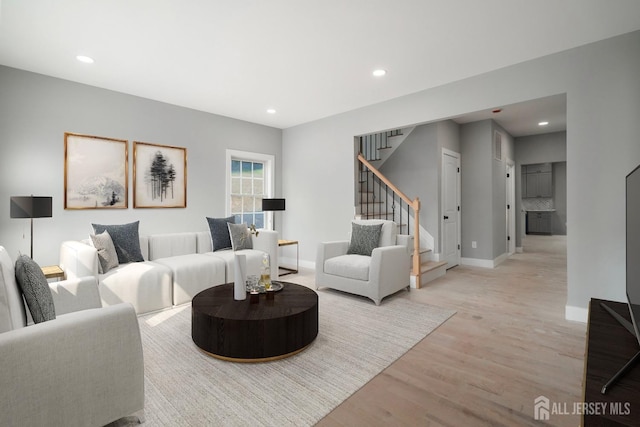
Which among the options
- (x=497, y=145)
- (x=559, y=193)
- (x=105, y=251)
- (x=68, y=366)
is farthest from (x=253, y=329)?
(x=559, y=193)

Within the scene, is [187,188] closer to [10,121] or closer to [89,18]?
[10,121]

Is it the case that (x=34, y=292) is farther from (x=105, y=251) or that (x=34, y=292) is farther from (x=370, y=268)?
(x=370, y=268)

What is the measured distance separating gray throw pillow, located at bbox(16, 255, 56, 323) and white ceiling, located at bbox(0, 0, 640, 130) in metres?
1.96

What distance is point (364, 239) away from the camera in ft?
13.2

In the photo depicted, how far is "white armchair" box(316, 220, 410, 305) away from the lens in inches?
136

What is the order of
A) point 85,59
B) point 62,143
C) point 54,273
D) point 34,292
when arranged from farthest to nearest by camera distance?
point 62,143 < point 85,59 < point 54,273 < point 34,292

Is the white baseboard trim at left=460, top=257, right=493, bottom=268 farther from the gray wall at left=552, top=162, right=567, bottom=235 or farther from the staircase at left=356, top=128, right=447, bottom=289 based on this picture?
the gray wall at left=552, top=162, right=567, bottom=235

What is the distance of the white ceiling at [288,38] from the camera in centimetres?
233

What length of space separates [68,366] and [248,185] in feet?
14.4

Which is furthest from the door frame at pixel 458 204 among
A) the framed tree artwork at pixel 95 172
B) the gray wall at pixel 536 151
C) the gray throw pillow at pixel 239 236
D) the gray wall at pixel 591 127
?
the framed tree artwork at pixel 95 172

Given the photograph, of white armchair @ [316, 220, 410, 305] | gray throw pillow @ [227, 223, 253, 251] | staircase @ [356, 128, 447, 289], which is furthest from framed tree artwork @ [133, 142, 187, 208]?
staircase @ [356, 128, 447, 289]

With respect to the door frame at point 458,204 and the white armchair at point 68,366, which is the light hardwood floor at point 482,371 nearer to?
the white armchair at point 68,366

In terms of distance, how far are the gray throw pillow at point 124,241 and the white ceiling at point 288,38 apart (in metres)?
1.74

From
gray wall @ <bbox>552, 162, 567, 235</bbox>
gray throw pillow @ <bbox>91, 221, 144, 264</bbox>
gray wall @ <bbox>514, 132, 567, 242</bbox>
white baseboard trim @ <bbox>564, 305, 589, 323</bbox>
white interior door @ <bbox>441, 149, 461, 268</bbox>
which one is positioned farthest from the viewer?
gray wall @ <bbox>552, 162, 567, 235</bbox>
